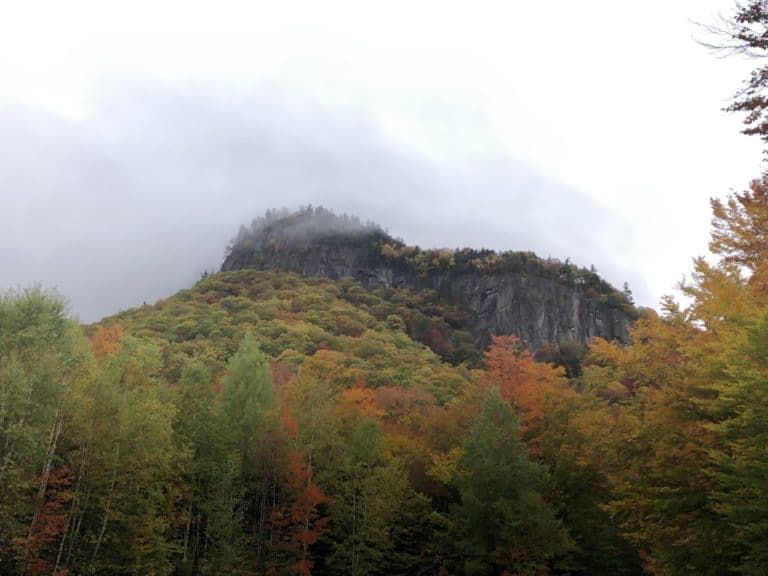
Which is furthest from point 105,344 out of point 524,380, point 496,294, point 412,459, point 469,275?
point 469,275

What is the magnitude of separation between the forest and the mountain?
98172mm

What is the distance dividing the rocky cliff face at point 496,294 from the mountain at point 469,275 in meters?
0.23

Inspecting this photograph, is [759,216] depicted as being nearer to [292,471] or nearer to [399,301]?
[292,471]

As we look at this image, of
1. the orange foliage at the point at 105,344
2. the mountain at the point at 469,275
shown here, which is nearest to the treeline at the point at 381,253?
the mountain at the point at 469,275

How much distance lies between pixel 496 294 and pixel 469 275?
1180 cm

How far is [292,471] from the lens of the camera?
31.2m

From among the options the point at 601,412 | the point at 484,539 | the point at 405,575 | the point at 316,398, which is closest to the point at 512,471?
the point at 484,539

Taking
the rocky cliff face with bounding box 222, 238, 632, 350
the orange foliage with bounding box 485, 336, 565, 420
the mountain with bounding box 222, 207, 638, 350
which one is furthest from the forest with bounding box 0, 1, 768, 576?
the rocky cliff face with bounding box 222, 238, 632, 350

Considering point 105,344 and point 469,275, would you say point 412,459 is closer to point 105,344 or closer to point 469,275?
point 105,344

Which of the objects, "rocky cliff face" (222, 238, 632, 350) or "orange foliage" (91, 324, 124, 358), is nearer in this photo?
"orange foliage" (91, 324, 124, 358)

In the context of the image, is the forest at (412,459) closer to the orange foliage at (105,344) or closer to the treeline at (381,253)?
the orange foliage at (105,344)

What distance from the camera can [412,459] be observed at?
36.6m

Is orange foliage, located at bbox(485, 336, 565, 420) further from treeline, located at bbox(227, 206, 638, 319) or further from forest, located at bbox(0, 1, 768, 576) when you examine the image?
treeline, located at bbox(227, 206, 638, 319)

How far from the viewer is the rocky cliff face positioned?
13950 cm
